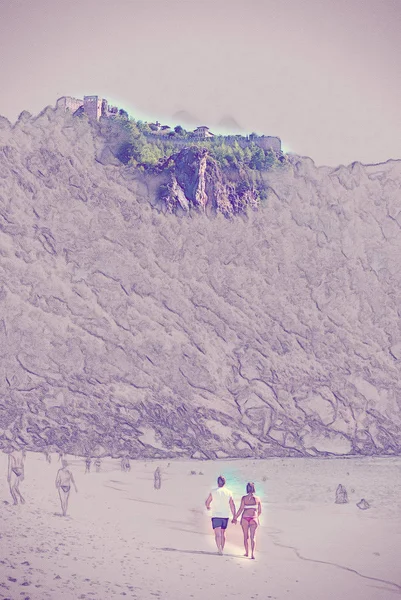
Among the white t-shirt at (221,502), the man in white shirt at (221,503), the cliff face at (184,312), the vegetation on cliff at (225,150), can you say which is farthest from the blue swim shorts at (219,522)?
the vegetation on cliff at (225,150)

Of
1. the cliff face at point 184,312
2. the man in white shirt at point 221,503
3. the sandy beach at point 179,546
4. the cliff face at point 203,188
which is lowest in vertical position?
the sandy beach at point 179,546

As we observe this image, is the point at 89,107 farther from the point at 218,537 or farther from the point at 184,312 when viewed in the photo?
the point at 218,537

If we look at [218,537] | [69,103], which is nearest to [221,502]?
[218,537]

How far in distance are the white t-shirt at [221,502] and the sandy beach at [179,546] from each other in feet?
4.39

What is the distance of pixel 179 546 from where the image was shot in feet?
62.6

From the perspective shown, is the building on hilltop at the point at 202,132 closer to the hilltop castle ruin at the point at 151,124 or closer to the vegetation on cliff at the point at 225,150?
the hilltop castle ruin at the point at 151,124

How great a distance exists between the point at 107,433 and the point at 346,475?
36.6 feet

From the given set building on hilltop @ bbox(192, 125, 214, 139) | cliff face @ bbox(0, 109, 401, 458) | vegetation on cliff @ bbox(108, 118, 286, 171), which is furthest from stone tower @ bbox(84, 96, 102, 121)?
building on hilltop @ bbox(192, 125, 214, 139)

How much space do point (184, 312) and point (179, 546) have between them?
2806 cm

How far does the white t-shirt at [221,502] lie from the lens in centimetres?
1582

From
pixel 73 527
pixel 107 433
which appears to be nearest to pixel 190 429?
pixel 107 433

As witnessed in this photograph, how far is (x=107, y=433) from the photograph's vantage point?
40719mm

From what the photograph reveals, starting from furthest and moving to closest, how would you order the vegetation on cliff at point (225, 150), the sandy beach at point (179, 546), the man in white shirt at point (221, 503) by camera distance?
the vegetation on cliff at point (225, 150), the sandy beach at point (179, 546), the man in white shirt at point (221, 503)

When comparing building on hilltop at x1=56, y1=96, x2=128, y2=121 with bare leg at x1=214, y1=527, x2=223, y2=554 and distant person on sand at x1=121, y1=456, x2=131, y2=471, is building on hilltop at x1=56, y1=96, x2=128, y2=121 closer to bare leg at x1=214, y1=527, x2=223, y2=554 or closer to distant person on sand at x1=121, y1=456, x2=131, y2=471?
distant person on sand at x1=121, y1=456, x2=131, y2=471
